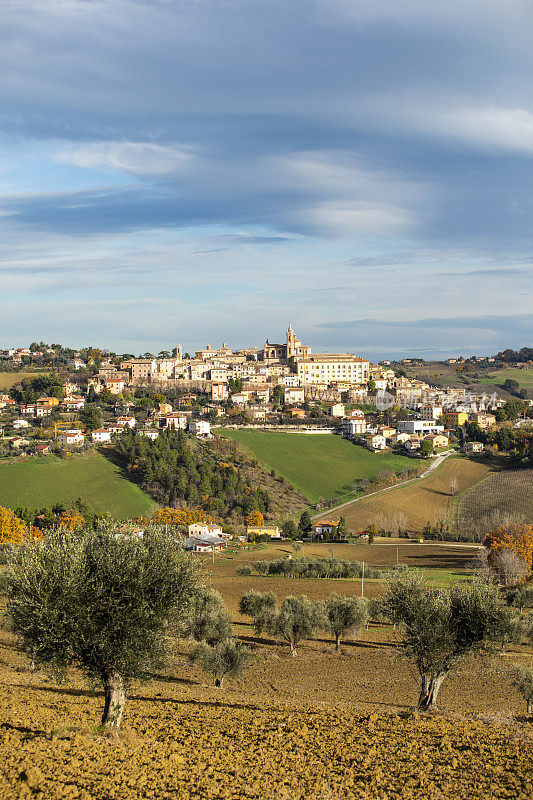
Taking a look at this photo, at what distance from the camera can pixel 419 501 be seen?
78.6 m

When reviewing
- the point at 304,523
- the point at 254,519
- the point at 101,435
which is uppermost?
the point at 101,435

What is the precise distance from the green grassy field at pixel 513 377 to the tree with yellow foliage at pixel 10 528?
14013 centimetres

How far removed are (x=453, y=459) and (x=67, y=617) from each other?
3547 inches

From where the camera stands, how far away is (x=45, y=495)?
2810 inches

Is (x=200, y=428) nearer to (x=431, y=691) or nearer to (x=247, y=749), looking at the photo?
(x=431, y=691)

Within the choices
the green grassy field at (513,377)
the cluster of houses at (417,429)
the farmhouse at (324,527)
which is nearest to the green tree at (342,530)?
the farmhouse at (324,527)

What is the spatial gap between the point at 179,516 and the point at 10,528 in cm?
1842

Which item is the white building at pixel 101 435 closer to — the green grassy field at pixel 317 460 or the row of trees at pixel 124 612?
the green grassy field at pixel 317 460

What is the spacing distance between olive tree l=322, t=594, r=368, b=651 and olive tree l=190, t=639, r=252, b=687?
6.68 meters

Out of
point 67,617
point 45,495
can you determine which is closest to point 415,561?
point 45,495

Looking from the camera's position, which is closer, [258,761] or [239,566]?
[258,761]

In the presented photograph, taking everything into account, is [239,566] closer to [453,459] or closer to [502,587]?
[502,587]

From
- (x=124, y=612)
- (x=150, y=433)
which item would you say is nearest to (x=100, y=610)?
(x=124, y=612)

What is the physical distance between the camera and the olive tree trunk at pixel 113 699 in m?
14.6
